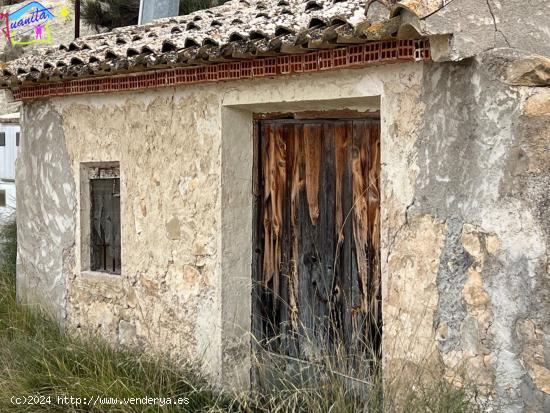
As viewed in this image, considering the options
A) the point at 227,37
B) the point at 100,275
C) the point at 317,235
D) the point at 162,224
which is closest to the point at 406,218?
the point at 317,235

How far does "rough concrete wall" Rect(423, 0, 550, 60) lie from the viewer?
3.77m

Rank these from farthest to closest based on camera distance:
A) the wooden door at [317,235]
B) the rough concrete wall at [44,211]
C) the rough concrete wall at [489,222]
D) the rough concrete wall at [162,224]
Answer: the rough concrete wall at [44,211]
the rough concrete wall at [162,224]
the wooden door at [317,235]
the rough concrete wall at [489,222]

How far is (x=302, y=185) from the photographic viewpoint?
5.33 m

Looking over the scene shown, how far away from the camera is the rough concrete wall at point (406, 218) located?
379 cm

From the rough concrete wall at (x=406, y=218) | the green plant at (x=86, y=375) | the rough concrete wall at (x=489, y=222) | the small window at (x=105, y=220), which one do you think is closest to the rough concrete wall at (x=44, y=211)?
the small window at (x=105, y=220)

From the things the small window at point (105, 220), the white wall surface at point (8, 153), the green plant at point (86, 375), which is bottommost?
the green plant at point (86, 375)

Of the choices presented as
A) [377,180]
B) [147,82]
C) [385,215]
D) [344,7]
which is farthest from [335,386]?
[147,82]

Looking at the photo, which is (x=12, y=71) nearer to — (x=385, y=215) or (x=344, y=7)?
(x=344, y=7)

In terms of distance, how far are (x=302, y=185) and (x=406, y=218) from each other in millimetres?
1172

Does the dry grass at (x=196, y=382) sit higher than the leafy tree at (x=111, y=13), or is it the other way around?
the leafy tree at (x=111, y=13)

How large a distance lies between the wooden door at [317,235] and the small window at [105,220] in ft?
4.77

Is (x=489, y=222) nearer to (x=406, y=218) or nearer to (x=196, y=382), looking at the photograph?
(x=406, y=218)

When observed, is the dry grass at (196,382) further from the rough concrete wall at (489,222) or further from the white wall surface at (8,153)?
the white wall surface at (8,153)

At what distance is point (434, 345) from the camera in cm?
415
